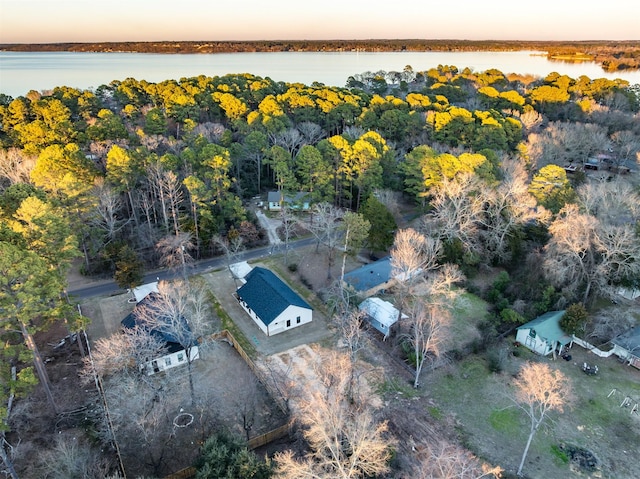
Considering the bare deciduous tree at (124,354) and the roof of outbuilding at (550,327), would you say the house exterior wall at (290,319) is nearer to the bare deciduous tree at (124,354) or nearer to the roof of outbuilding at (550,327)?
the bare deciduous tree at (124,354)

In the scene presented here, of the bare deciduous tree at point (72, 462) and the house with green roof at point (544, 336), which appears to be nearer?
the bare deciduous tree at point (72, 462)

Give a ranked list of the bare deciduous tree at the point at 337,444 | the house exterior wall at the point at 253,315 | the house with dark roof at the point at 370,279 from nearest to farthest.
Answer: the bare deciduous tree at the point at 337,444, the house exterior wall at the point at 253,315, the house with dark roof at the point at 370,279

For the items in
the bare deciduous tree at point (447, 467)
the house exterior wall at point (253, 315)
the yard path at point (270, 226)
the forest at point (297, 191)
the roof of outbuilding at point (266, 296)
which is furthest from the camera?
the yard path at point (270, 226)

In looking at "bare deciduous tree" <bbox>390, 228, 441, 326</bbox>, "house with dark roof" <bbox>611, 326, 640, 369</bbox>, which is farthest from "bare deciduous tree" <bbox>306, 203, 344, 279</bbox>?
"house with dark roof" <bbox>611, 326, 640, 369</bbox>

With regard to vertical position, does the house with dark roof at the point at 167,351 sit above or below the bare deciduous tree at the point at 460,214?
below

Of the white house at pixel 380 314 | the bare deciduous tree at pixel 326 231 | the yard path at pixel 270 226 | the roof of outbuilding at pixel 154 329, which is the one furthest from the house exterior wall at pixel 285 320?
the yard path at pixel 270 226

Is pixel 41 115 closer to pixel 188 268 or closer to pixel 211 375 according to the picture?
pixel 188 268

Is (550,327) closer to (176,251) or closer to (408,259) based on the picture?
(408,259)
